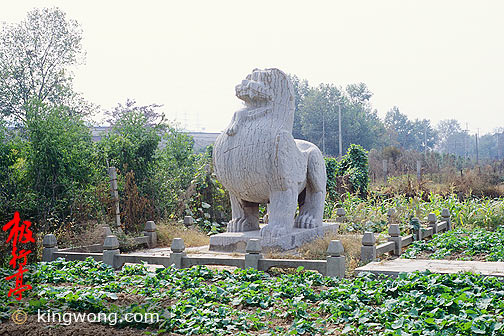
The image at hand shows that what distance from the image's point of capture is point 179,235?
8.91m

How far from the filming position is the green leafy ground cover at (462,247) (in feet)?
24.1

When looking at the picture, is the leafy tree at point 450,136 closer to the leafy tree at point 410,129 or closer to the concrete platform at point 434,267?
the leafy tree at point 410,129

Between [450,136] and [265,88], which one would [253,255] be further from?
[450,136]

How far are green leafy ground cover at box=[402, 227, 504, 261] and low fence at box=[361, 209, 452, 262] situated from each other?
172 millimetres

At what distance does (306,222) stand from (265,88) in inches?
86.0

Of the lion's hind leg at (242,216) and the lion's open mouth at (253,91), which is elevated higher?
the lion's open mouth at (253,91)

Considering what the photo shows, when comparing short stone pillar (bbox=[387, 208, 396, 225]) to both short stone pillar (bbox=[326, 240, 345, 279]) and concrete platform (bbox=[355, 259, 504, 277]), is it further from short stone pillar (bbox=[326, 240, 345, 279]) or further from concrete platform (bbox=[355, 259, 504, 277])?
short stone pillar (bbox=[326, 240, 345, 279])

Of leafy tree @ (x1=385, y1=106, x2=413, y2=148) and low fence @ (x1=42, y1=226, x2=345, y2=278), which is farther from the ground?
leafy tree @ (x1=385, y1=106, x2=413, y2=148)

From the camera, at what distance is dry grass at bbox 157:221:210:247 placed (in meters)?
8.52

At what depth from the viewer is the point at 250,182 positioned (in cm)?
717

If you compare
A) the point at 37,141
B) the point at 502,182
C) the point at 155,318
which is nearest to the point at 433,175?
the point at 502,182

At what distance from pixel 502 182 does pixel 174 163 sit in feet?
55.6

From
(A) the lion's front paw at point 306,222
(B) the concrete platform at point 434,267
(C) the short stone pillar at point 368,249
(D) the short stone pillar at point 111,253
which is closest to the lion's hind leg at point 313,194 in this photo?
(A) the lion's front paw at point 306,222

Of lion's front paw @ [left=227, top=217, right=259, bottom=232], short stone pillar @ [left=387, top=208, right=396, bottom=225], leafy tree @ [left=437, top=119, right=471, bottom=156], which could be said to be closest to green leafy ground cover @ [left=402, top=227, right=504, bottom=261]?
short stone pillar @ [left=387, top=208, right=396, bottom=225]
